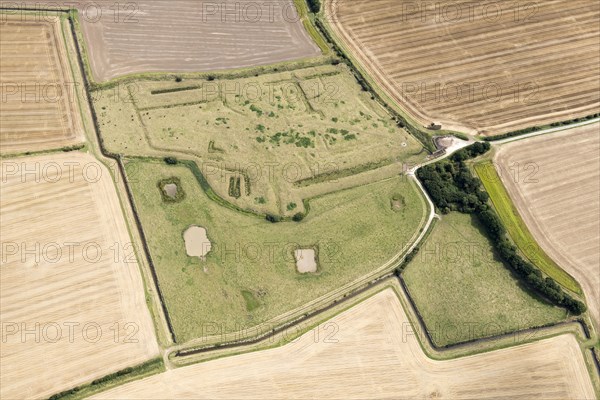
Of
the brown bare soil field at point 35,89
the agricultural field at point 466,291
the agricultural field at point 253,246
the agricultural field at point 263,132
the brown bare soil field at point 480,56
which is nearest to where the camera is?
the agricultural field at point 253,246

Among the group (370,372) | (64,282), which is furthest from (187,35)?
(370,372)

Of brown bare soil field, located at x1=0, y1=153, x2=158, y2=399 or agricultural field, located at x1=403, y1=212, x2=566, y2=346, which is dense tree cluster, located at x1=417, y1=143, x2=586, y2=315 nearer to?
agricultural field, located at x1=403, y1=212, x2=566, y2=346

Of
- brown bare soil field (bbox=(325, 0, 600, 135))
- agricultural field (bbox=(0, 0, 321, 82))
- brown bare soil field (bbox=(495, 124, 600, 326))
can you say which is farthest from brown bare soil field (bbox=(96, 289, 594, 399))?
agricultural field (bbox=(0, 0, 321, 82))

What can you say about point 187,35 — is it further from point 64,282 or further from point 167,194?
point 64,282

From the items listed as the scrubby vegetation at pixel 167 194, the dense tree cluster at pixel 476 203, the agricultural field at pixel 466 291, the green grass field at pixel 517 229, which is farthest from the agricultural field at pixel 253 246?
the green grass field at pixel 517 229

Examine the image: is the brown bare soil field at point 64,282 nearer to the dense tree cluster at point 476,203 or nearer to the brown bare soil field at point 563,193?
the dense tree cluster at point 476,203

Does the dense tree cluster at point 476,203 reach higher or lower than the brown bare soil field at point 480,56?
lower
